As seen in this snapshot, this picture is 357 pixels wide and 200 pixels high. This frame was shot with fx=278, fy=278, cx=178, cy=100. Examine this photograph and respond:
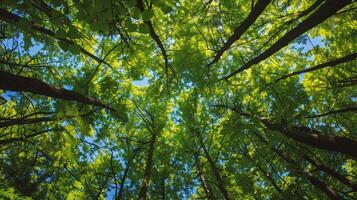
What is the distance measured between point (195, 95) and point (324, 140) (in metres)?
3.66

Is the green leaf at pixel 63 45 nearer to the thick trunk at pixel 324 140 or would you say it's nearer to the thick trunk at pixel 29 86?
the thick trunk at pixel 29 86

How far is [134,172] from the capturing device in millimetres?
9273

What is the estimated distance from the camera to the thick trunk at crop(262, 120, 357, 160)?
13.5 feet

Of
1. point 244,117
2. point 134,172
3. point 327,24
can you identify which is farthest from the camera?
point 134,172

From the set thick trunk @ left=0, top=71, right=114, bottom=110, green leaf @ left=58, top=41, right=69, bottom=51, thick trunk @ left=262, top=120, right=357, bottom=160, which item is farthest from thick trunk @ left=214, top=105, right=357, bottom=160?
green leaf @ left=58, top=41, right=69, bottom=51

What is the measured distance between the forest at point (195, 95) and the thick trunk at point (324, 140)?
0.02 metres

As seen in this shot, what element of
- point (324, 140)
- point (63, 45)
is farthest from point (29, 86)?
point (324, 140)

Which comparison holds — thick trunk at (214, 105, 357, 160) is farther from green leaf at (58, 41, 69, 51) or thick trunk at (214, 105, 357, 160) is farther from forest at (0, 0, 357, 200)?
green leaf at (58, 41, 69, 51)

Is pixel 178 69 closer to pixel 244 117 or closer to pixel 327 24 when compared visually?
pixel 244 117

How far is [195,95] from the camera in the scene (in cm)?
741

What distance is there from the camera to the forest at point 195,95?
4.14 meters

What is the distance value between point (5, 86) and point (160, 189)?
6.65 meters

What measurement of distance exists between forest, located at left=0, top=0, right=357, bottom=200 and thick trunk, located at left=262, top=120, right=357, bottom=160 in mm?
18

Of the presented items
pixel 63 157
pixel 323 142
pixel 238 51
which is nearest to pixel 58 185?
pixel 63 157
